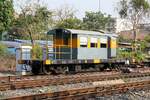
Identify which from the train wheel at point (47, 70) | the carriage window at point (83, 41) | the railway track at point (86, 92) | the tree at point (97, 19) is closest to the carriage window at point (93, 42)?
the carriage window at point (83, 41)

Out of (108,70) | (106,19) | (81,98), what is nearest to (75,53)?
(108,70)

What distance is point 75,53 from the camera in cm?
2017

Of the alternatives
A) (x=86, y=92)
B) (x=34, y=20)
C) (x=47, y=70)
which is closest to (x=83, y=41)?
(x=47, y=70)

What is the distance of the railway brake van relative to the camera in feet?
62.4

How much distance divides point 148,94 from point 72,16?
37.5m

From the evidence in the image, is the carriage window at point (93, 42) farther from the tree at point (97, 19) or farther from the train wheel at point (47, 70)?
the tree at point (97, 19)

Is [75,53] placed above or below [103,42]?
below

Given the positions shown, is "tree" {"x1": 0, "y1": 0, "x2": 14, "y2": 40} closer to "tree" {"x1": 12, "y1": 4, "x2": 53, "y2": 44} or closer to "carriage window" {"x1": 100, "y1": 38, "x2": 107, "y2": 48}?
"tree" {"x1": 12, "y1": 4, "x2": 53, "y2": 44}

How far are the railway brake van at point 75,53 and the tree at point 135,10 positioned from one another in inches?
733

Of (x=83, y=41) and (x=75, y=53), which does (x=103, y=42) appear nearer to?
(x=83, y=41)

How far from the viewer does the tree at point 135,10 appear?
39656mm

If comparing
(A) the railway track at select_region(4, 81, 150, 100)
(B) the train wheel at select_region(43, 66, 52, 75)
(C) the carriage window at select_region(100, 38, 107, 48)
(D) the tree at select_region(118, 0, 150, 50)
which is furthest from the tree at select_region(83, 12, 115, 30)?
(A) the railway track at select_region(4, 81, 150, 100)

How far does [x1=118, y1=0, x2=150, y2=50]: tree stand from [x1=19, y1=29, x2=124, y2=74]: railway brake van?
18.6 meters

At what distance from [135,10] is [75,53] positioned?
2211 centimetres
